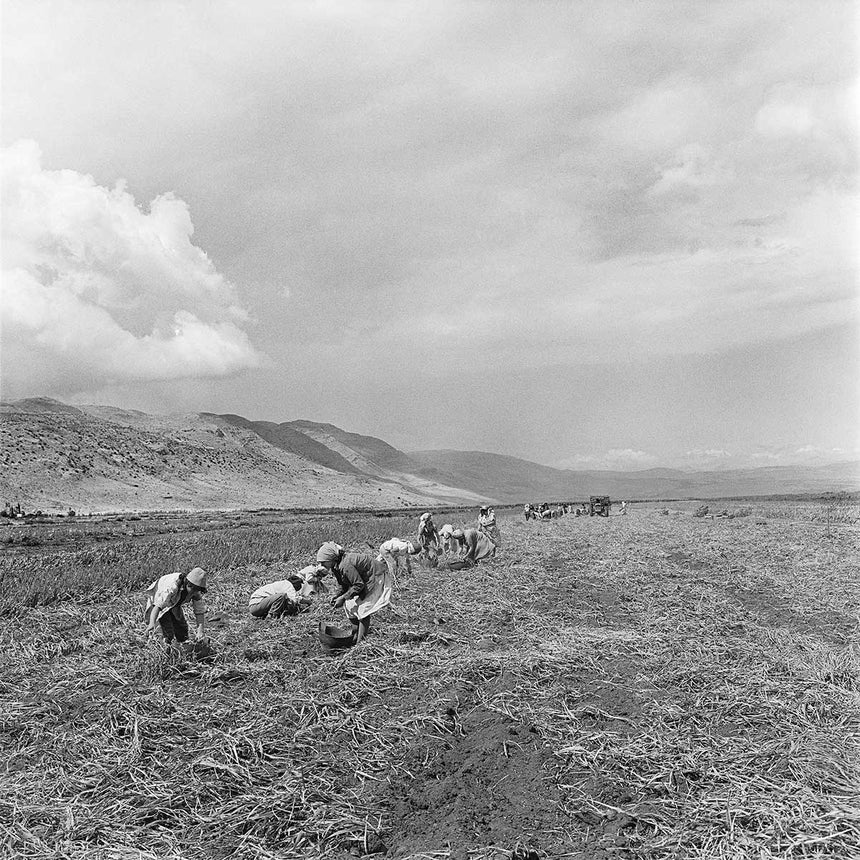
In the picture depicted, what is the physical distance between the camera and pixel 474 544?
15.5 meters

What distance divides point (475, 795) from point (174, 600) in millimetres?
4098

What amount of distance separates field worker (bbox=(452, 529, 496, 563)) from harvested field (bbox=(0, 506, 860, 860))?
551 centimetres

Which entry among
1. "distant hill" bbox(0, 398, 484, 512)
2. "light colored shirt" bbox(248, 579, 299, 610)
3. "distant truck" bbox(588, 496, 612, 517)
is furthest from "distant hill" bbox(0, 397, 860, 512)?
"light colored shirt" bbox(248, 579, 299, 610)

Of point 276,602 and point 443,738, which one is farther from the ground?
point 276,602

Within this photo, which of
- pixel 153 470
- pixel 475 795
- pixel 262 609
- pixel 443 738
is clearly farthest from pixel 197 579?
pixel 153 470

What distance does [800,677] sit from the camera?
650cm

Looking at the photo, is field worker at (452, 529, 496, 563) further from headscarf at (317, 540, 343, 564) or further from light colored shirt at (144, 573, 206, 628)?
light colored shirt at (144, 573, 206, 628)

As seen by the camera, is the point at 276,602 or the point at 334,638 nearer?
the point at 334,638

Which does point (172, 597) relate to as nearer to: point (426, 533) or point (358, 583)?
point (358, 583)

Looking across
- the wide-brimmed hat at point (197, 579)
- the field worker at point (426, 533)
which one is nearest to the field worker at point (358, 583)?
the wide-brimmed hat at point (197, 579)

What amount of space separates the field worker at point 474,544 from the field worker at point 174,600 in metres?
8.68

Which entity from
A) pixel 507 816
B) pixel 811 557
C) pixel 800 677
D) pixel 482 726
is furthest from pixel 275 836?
pixel 811 557

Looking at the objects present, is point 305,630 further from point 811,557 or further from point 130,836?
point 811,557

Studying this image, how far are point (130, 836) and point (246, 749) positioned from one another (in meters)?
1.12
